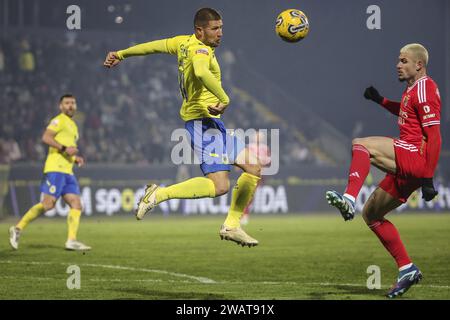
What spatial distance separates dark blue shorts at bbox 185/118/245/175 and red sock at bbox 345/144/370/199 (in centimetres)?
139

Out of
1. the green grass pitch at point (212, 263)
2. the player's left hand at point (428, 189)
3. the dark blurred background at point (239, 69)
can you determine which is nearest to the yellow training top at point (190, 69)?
the green grass pitch at point (212, 263)

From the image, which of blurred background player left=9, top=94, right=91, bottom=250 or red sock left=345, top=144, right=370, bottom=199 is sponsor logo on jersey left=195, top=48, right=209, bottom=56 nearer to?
red sock left=345, top=144, right=370, bottom=199

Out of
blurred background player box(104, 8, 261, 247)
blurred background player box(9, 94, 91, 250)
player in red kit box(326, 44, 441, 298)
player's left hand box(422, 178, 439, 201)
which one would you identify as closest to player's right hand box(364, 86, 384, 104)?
player in red kit box(326, 44, 441, 298)

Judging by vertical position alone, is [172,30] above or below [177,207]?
above

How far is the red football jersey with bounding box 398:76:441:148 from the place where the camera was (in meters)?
8.39

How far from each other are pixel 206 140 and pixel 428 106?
2.40 metres

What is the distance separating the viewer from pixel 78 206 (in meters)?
15.1

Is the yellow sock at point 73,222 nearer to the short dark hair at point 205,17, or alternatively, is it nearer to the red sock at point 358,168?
the short dark hair at point 205,17

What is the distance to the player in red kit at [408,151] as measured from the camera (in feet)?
27.6

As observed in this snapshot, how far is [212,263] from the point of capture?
1289cm

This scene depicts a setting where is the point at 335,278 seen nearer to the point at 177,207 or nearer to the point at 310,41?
the point at 177,207

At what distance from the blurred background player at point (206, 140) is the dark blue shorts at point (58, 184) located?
596cm

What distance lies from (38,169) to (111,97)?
7.00 metres

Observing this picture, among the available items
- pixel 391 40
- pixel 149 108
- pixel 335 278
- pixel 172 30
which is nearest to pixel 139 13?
pixel 172 30
